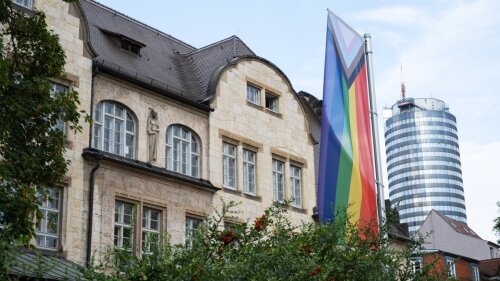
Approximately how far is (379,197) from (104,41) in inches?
544

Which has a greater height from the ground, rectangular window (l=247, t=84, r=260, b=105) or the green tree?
rectangular window (l=247, t=84, r=260, b=105)

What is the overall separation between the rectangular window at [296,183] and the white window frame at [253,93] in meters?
3.15

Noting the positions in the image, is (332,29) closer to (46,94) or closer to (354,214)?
(354,214)

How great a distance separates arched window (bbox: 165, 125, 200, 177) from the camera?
2941cm

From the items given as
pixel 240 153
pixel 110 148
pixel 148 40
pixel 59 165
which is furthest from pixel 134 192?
pixel 59 165

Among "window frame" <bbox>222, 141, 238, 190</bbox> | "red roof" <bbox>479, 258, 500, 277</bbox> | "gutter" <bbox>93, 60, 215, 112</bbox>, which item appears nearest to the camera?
"gutter" <bbox>93, 60, 215, 112</bbox>

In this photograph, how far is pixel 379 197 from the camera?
20.3m

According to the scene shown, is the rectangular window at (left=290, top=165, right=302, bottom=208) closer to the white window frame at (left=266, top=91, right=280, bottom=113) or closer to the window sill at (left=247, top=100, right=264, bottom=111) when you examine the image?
the white window frame at (left=266, top=91, right=280, bottom=113)

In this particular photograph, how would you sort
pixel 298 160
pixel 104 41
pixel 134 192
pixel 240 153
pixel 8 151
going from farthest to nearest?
pixel 298 160
pixel 240 153
pixel 104 41
pixel 134 192
pixel 8 151

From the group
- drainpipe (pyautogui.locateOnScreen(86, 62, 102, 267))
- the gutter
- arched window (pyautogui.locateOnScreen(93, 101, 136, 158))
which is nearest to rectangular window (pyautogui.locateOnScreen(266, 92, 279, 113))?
the gutter

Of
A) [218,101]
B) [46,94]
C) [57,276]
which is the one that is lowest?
[57,276]

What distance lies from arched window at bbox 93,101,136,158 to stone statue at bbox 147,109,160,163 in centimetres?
58

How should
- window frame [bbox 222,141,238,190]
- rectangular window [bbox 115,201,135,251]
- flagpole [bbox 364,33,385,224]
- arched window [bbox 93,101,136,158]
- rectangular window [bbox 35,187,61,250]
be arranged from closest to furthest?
flagpole [bbox 364,33,385,224] → rectangular window [bbox 35,187,61,250] → rectangular window [bbox 115,201,135,251] → arched window [bbox 93,101,136,158] → window frame [bbox 222,141,238,190]

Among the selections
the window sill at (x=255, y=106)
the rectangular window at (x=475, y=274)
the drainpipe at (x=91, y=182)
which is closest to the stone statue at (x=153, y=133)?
the drainpipe at (x=91, y=182)
